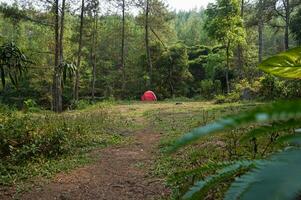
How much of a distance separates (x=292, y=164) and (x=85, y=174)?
18.6 feet

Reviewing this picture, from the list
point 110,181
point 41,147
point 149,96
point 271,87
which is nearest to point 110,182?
point 110,181

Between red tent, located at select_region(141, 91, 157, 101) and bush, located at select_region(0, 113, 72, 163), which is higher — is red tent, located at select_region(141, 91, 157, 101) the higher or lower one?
the higher one

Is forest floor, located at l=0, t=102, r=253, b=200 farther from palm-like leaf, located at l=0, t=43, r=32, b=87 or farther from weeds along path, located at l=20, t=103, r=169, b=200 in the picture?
palm-like leaf, located at l=0, t=43, r=32, b=87

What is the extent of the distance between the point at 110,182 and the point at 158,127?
517cm

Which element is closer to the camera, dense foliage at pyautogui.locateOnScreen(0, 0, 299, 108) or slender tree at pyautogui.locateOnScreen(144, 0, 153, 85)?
dense foliage at pyautogui.locateOnScreen(0, 0, 299, 108)

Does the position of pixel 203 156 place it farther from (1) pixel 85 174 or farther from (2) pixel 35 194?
(2) pixel 35 194

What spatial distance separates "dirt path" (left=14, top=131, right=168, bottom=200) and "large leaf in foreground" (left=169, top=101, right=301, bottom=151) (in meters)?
4.07

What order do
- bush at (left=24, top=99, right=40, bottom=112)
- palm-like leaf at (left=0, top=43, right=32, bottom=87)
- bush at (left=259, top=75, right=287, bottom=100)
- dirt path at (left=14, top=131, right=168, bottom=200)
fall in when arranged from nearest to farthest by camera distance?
dirt path at (left=14, top=131, right=168, bottom=200) < palm-like leaf at (left=0, top=43, right=32, bottom=87) < bush at (left=24, top=99, right=40, bottom=112) < bush at (left=259, top=75, right=287, bottom=100)

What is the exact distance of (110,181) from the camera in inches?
221

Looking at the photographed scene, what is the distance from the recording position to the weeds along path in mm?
4969

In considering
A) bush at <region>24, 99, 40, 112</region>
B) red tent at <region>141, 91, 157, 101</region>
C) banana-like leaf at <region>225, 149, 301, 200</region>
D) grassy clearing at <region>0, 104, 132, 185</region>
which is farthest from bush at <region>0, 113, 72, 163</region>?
red tent at <region>141, 91, 157, 101</region>

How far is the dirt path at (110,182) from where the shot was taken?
4.96m

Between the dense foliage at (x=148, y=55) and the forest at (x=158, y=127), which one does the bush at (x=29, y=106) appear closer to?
the forest at (x=158, y=127)

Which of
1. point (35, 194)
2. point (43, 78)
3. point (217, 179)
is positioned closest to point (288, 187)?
point (217, 179)
